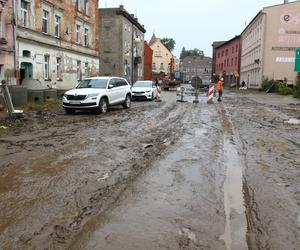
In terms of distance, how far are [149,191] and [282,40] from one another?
51.8 meters

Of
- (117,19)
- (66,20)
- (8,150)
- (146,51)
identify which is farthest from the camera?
(146,51)

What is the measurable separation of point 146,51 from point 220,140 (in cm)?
6707

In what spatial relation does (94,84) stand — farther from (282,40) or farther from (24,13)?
(282,40)

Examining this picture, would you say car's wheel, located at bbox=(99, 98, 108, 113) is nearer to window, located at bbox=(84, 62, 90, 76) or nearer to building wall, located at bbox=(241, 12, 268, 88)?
window, located at bbox=(84, 62, 90, 76)

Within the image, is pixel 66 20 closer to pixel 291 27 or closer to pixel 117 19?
pixel 117 19

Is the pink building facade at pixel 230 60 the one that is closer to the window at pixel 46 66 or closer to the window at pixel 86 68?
the window at pixel 86 68

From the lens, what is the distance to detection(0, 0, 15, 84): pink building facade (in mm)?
22450

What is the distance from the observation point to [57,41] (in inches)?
1182


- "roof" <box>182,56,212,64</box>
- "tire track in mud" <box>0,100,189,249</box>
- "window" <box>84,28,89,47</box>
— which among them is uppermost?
"roof" <box>182,56,212,64</box>

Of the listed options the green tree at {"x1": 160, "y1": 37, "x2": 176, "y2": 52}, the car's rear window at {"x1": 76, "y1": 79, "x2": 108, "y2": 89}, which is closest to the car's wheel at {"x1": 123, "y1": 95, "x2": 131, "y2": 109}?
the car's rear window at {"x1": 76, "y1": 79, "x2": 108, "y2": 89}

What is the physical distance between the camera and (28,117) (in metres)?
16.4

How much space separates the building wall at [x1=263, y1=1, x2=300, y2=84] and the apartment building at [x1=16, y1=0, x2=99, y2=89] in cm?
2508

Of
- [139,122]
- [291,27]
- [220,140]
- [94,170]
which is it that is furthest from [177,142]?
[291,27]

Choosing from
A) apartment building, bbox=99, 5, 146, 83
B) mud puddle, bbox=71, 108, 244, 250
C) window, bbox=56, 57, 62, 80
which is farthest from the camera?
apartment building, bbox=99, 5, 146, 83
